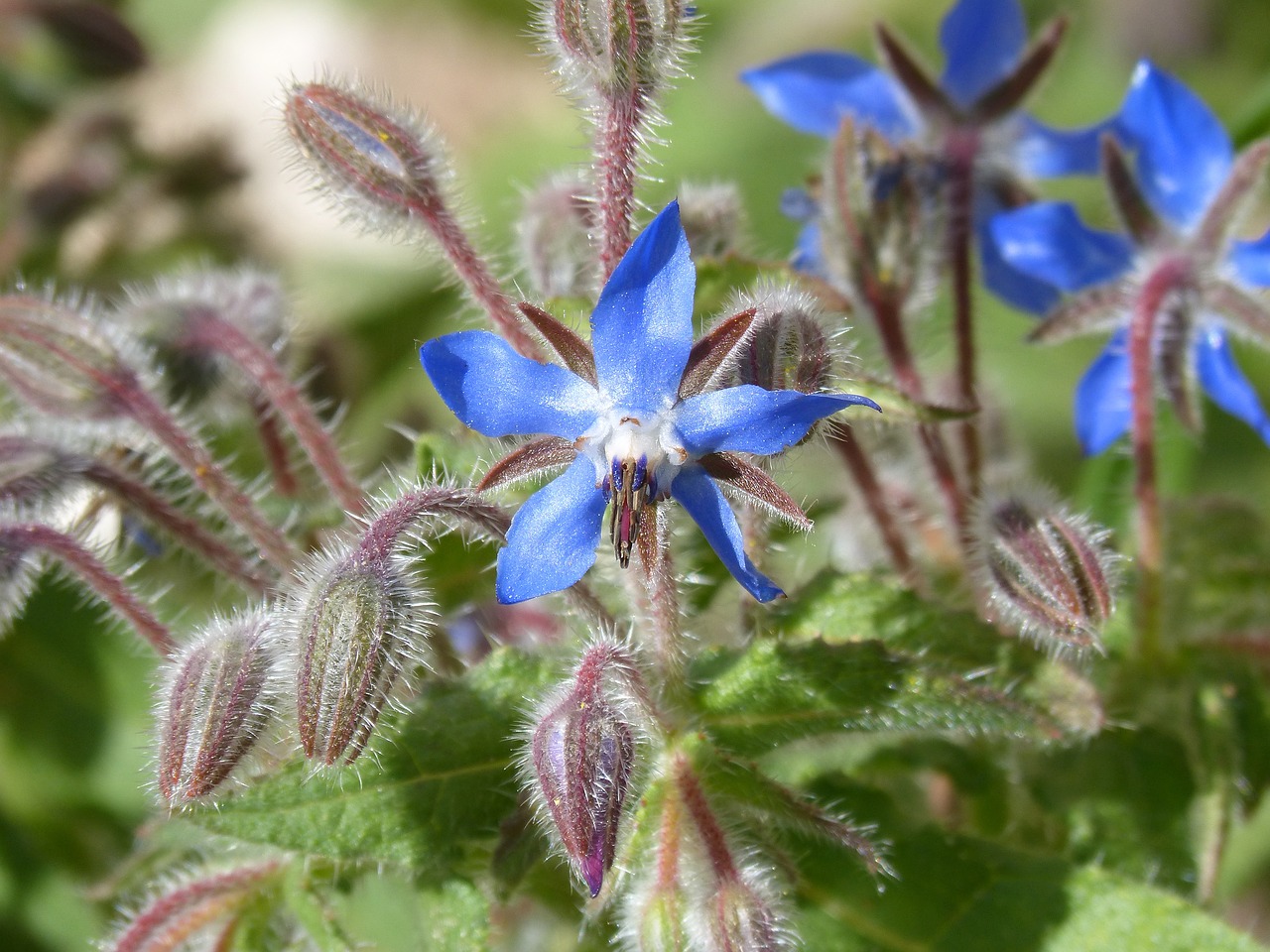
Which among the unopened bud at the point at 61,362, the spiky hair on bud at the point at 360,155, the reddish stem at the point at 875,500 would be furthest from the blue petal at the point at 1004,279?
the unopened bud at the point at 61,362

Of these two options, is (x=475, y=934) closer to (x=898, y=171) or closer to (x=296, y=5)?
(x=898, y=171)

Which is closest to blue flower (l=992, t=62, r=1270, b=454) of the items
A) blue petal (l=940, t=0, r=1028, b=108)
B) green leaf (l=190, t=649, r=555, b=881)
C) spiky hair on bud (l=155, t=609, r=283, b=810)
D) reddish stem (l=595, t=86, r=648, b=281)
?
blue petal (l=940, t=0, r=1028, b=108)

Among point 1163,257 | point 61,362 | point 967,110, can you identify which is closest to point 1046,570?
point 1163,257

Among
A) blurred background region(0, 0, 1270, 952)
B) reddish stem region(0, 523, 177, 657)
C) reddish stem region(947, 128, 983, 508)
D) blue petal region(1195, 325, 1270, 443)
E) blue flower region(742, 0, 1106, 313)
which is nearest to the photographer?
reddish stem region(0, 523, 177, 657)

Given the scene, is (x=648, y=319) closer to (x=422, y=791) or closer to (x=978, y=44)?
(x=422, y=791)

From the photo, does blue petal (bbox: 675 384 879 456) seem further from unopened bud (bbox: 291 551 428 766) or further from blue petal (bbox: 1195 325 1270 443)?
blue petal (bbox: 1195 325 1270 443)

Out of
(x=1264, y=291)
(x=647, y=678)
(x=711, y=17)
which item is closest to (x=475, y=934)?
(x=647, y=678)

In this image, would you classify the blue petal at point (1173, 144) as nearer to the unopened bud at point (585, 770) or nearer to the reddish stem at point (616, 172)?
the reddish stem at point (616, 172)
